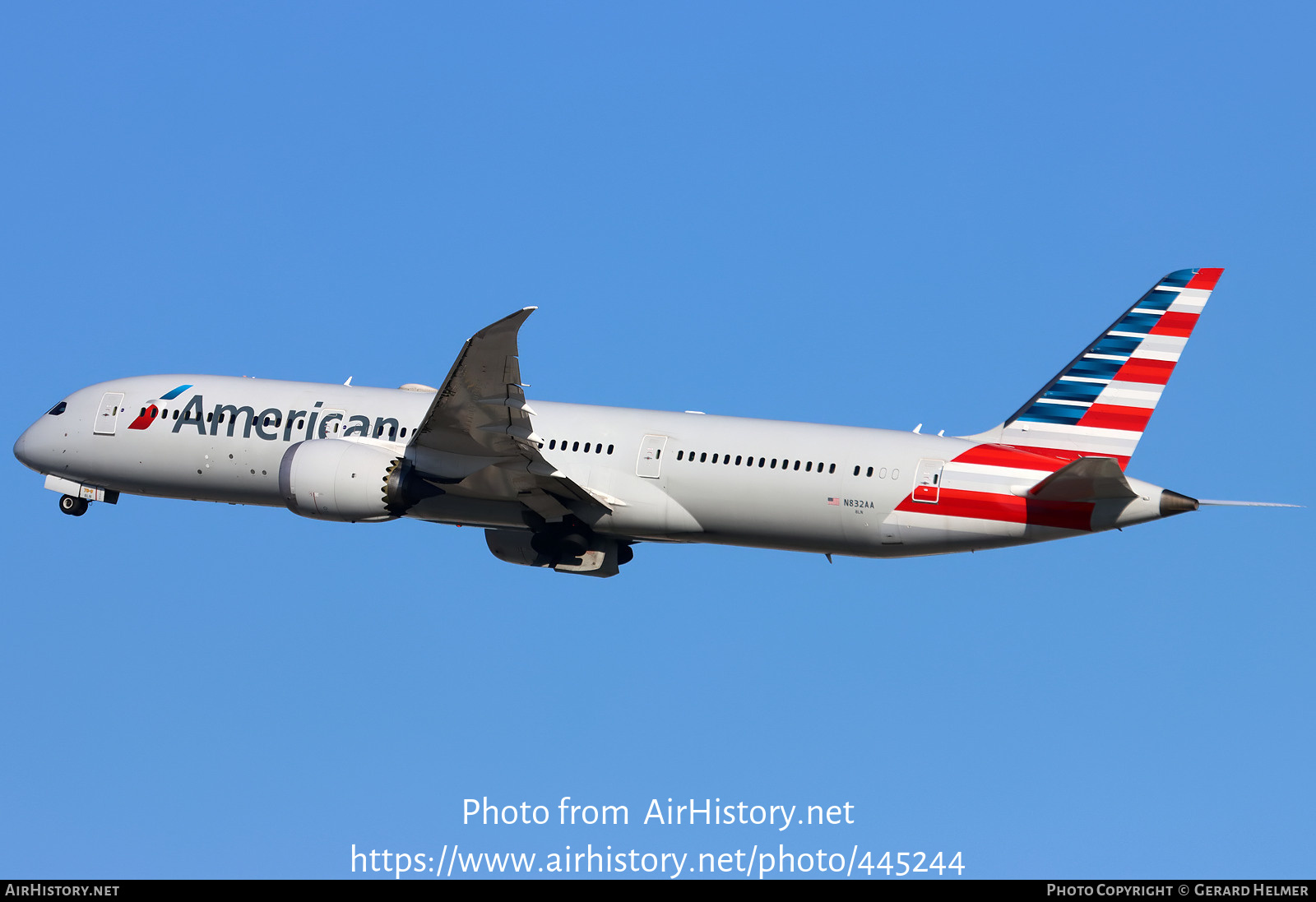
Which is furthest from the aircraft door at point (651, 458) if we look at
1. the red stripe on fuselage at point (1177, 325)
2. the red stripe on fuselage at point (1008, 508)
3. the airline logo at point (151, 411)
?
the airline logo at point (151, 411)

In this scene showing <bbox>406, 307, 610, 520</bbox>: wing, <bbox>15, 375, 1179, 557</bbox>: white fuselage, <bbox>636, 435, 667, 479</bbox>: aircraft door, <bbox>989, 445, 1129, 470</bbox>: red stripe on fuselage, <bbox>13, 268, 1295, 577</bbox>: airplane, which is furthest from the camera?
<bbox>636, 435, 667, 479</bbox>: aircraft door

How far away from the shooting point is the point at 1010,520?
37906 mm

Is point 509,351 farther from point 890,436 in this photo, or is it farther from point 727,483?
point 890,436

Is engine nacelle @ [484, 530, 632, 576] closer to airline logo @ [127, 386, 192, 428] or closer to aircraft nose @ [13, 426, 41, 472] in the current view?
airline logo @ [127, 386, 192, 428]

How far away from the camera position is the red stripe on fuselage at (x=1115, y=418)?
3881 centimetres

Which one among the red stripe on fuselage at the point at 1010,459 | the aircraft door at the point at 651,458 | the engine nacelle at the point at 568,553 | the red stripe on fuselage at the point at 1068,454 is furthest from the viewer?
the engine nacelle at the point at 568,553

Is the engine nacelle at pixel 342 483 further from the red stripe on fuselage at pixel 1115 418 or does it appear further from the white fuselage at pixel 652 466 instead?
the red stripe on fuselage at pixel 1115 418

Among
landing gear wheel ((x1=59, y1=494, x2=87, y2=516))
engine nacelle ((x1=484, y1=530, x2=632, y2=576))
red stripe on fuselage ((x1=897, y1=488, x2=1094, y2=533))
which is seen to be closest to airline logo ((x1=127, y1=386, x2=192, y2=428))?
landing gear wheel ((x1=59, y1=494, x2=87, y2=516))

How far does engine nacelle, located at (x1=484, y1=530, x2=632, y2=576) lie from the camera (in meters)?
42.2

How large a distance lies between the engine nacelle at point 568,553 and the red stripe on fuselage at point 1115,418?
11.7m

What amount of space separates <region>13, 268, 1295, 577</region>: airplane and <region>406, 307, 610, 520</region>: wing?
5 centimetres
